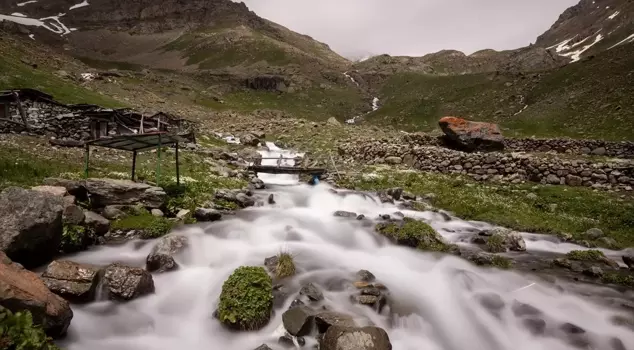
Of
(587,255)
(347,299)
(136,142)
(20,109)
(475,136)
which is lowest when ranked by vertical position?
(347,299)

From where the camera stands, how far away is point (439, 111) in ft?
248

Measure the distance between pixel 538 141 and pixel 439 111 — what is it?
139 feet

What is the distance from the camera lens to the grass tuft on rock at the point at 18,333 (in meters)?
5.43

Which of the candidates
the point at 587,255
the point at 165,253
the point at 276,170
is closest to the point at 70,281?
the point at 165,253

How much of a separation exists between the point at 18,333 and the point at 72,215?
27.1ft

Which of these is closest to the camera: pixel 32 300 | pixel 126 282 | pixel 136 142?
pixel 32 300

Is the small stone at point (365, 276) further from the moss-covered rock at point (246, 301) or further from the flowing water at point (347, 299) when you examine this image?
the moss-covered rock at point (246, 301)

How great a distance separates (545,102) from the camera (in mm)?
56469

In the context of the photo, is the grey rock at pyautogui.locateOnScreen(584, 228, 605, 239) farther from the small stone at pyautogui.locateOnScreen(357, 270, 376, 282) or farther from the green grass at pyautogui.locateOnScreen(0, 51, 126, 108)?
A: the green grass at pyautogui.locateOnScreen(0, 51, 126, 108)

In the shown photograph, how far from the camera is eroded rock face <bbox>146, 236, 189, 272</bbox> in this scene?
38.9 ft

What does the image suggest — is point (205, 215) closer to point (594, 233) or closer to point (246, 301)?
point (246, 301)

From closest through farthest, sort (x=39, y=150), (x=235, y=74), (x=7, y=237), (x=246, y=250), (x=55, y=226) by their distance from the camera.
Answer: (x=7, y=237)
(x=55, y=226)
(x=246, y=250)
(x=39, y=150)
(x=235, y=74)

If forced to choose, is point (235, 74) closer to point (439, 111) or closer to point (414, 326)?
point (439, 111)

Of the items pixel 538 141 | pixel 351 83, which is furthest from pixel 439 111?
pixel 351 83
